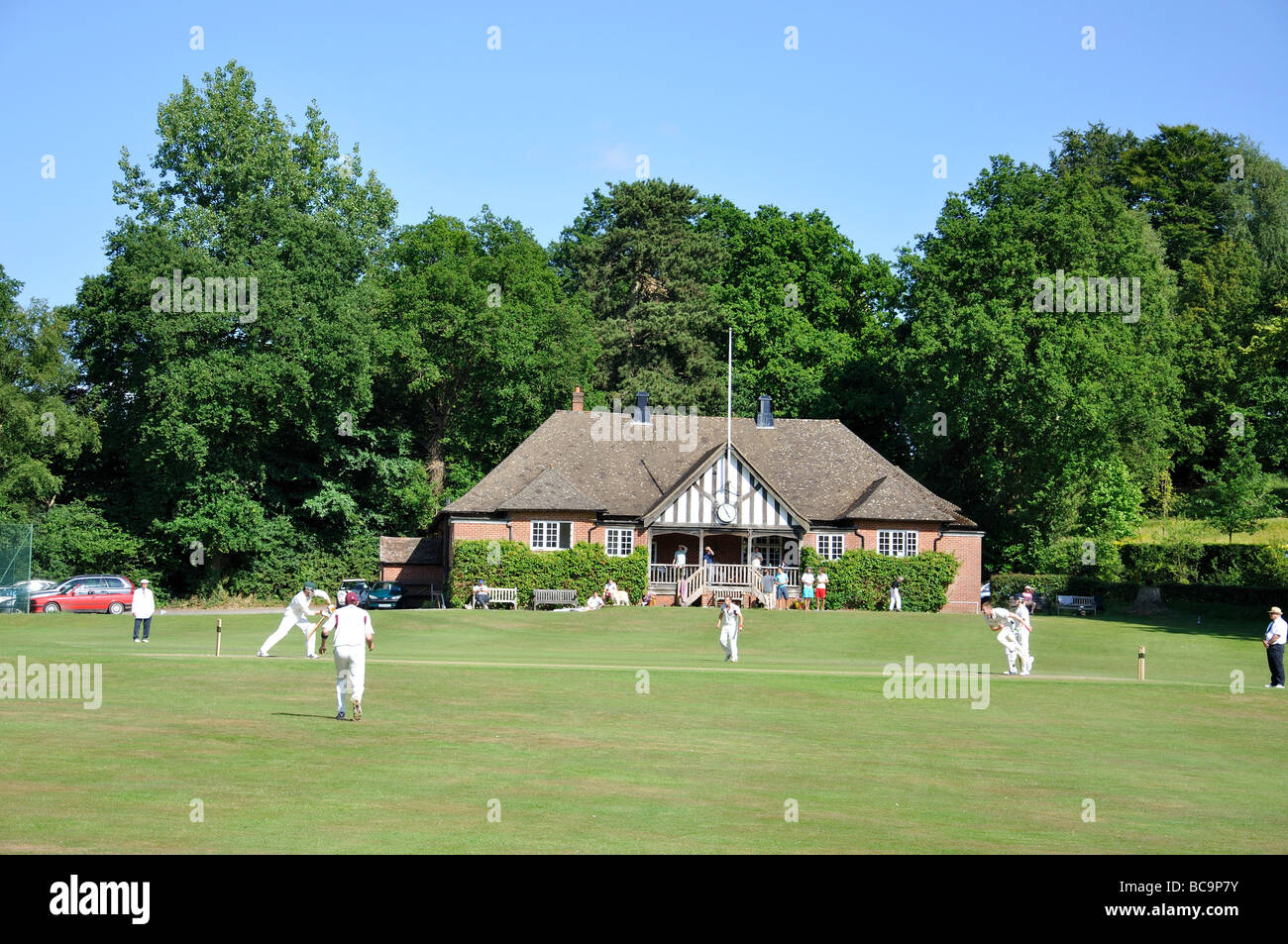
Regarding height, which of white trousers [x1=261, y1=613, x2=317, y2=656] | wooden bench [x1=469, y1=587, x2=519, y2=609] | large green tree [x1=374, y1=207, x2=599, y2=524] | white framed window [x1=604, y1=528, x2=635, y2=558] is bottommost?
wooden bench [x1=469, y1=587, x2=519, y2=609]

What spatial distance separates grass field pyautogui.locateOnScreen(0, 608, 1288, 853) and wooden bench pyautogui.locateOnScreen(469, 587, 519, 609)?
1919 cm

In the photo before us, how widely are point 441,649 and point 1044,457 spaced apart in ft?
113

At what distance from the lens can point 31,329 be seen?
203 feet

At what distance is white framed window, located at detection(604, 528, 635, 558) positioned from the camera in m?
55.7

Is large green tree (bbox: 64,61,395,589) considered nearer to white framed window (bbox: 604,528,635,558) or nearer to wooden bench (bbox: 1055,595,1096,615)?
white framed window (bbox: 604,528,635,558)

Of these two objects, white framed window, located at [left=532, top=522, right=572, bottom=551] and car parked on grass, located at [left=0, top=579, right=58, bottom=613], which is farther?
white framed window, located at [left=532, top=522, right=572, bottom=551]

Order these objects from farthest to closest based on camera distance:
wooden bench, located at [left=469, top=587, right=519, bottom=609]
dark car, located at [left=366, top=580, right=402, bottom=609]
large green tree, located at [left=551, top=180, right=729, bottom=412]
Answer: large green tree, located at [left=551, top=180, right=729, bottom=412] → dark car, located at [left=366, top=580, right=402, bottom=609] → wooden bench, located at [left=469, top=587, right=519, bottom=609]

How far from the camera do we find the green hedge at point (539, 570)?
53.1m

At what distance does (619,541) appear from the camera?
55.8 m

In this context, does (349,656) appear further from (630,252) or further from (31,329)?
(630,252)

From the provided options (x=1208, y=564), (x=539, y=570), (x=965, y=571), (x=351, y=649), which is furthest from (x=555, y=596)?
(x=351, y=649)

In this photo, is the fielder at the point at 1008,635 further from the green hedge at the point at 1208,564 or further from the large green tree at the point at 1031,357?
the large green tree at the point at 1031,357

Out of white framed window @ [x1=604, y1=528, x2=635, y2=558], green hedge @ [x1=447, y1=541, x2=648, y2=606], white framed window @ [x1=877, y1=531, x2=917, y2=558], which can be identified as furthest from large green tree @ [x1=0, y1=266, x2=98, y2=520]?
white framed window @ [x1=877, y1=531, x2=917, y2=558]
